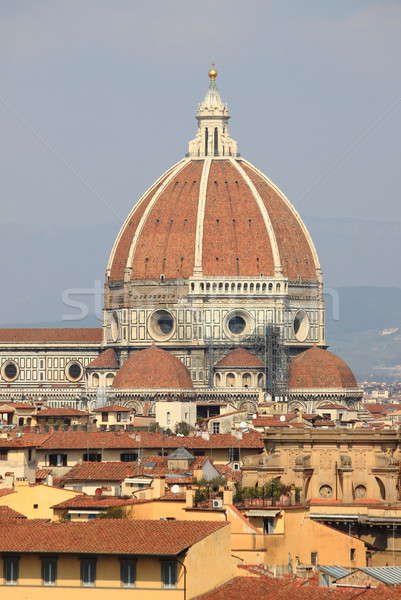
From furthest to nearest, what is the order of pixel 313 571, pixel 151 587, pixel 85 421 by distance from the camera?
pixel 85 421 < pixel 313 571 < pixel 151 587

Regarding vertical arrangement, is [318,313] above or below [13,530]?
above

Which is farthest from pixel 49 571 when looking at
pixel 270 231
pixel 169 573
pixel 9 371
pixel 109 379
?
pixel 9 371

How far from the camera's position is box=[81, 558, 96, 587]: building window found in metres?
38.3

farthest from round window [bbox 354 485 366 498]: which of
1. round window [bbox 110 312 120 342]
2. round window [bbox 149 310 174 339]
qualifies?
round window [bbox 110 312 120 342]

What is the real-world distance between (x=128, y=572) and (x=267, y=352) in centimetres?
11055

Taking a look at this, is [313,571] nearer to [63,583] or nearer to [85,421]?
[63,583]

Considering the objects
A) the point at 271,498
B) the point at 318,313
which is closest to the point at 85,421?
the point at 318,313

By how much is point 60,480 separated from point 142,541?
2665 centimetres

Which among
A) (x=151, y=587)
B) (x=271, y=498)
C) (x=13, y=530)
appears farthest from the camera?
(x=271, y=498)

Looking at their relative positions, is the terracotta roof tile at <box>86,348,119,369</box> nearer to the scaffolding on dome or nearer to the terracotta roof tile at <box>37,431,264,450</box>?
the scaffolding on dome

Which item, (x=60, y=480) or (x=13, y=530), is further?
(x=60, y=480)

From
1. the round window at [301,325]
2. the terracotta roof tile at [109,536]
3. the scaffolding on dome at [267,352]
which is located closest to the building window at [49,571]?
the terracotta roof tile at [109,536]

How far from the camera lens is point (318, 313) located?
15700cm

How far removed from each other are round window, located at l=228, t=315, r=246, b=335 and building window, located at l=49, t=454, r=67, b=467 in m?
76.2
